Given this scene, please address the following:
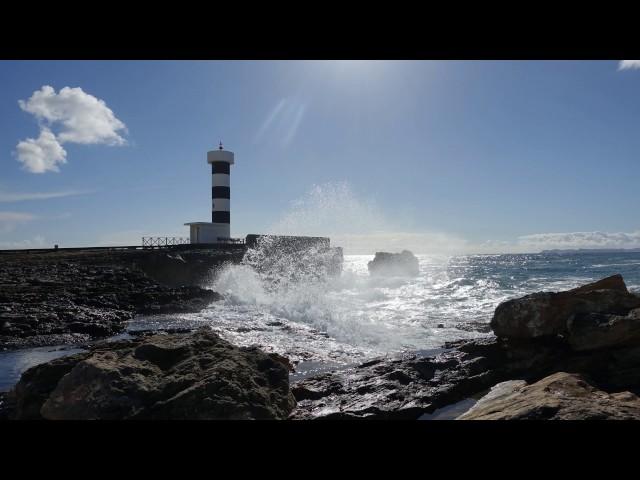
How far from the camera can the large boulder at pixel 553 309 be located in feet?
19.4

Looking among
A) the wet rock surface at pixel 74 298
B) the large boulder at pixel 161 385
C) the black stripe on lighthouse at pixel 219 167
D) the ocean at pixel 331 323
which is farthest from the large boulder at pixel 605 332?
the black stripe on lighthouse at pixel 219 167

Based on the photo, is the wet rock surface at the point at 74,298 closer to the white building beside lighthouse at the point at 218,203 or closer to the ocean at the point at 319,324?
the ocean at the point at 319,324

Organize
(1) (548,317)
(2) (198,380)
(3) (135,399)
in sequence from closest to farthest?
(3) (135,399), (2) (198,380), (1) (548,317)

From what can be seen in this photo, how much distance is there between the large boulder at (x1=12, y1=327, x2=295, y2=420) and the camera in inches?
147

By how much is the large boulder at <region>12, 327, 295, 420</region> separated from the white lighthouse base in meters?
28.5

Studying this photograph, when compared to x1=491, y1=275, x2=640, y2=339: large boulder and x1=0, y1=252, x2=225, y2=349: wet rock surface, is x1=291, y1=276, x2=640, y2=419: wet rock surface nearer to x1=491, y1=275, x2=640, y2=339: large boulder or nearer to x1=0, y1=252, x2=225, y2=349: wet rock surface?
x1=491, y1=275, x2=640, y2=339: large boulder

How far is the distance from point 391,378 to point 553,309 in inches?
100

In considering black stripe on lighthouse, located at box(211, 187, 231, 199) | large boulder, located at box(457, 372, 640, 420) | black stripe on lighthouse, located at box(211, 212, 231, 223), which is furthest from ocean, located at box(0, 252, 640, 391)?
black stripe on lighthouse, located at box(211, 187, 231, 199)

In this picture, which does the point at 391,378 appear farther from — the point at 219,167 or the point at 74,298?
the point at 219,167
